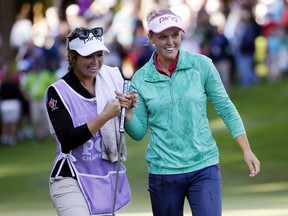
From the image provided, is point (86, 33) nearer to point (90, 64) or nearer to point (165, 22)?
point (90, 64)

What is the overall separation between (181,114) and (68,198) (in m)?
1.07

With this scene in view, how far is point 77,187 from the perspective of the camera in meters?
8.42

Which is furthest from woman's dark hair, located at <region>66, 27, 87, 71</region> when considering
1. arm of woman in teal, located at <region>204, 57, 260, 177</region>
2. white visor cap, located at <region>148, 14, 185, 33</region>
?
arm of woman in teal, located at <region>204, 57, 260, 177</region>

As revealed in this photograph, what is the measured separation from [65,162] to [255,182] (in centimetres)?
1090

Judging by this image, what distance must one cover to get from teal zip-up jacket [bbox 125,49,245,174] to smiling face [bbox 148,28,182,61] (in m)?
0.08

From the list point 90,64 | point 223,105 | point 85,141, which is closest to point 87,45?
point 90,64

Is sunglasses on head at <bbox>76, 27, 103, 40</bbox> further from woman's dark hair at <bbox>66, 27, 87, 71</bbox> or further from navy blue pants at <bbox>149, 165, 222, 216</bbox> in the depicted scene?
navy blue pants at <bbox>149, 165, 222, 216</bbox>

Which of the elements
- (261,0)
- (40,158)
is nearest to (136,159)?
(40,158)

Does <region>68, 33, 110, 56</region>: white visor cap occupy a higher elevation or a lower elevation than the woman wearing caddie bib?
higher

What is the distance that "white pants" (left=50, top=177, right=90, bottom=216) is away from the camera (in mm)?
8266

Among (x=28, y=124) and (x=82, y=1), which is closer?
(x=28, y=124)

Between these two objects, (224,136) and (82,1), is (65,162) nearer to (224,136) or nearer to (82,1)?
(224,136)

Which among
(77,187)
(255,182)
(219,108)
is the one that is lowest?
(255,182)

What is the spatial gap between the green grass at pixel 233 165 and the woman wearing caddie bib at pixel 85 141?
616cm
